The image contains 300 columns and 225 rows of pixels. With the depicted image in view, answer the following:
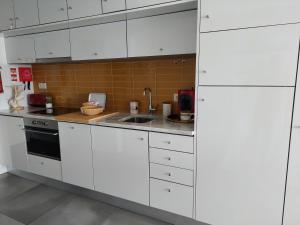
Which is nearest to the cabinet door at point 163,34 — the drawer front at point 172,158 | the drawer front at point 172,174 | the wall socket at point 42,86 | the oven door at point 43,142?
the drawer front at point 172,158

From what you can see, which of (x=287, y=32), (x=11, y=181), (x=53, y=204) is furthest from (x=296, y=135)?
(x=11, y=181)

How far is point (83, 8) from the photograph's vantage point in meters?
2.18

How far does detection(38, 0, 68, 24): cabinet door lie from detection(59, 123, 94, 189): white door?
3.71 ft

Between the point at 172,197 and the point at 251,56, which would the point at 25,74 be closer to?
the point at 172,197

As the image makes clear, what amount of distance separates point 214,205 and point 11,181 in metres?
2.63

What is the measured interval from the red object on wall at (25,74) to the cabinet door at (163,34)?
1.92 meters

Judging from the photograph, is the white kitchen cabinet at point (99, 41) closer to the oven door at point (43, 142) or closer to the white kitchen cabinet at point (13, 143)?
the oven door at point (43, 142)

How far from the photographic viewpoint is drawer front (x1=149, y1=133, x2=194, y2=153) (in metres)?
1.81

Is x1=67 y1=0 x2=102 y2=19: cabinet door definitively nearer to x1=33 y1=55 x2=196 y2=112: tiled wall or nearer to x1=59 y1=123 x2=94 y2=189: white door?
x1=33 y1=55 x2=196 y2=112: tiled wall

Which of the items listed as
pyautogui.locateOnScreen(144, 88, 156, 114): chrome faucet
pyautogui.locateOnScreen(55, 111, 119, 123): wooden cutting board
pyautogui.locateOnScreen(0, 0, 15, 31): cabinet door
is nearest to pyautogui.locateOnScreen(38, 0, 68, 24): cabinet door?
pyautogui.locateOnScreen(0, 0, 15, 31): cabinet door

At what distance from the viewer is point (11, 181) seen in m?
2.94

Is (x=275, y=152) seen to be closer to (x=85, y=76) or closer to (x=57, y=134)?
(x=57, y=134)

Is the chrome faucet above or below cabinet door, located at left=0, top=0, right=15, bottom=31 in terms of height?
below

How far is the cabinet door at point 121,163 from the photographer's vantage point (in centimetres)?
203
